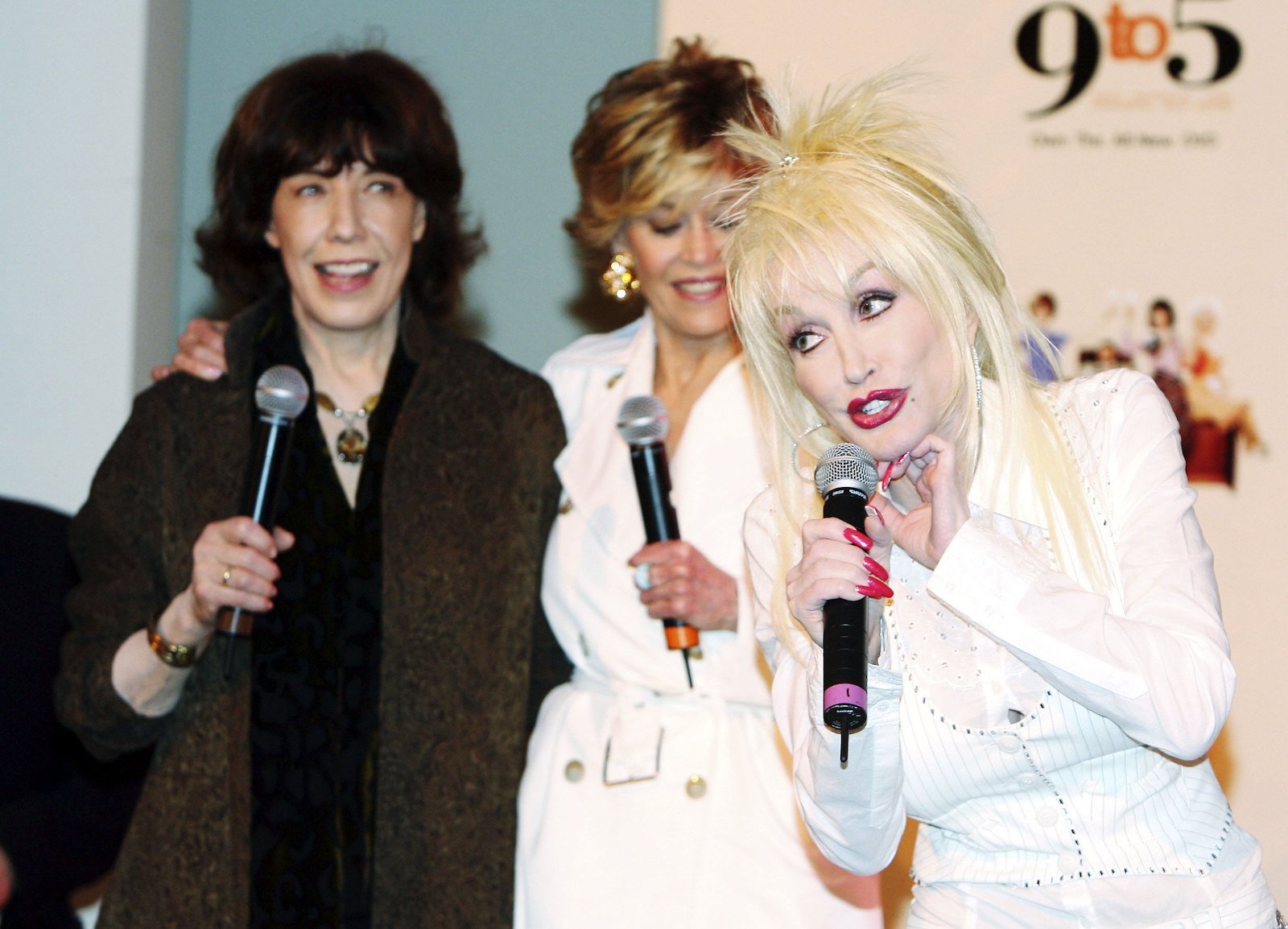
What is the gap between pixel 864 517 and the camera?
1.62 metres

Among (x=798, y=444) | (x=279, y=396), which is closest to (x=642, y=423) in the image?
(x=798, y=444)

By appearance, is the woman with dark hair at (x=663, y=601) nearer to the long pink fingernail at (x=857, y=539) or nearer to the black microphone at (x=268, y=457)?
the black microphone at (x=268, y=457)

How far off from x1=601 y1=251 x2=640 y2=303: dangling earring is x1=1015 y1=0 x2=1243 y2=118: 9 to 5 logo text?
119cm

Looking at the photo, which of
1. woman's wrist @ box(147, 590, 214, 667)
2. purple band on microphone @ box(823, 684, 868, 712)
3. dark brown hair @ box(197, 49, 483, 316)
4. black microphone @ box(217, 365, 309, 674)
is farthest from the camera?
dark brown hair @ box(197, 49, 483, 316)

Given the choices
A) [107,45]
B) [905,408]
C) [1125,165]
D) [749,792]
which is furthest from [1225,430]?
[107,45]

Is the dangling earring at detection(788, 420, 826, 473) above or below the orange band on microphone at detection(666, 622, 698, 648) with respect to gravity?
above

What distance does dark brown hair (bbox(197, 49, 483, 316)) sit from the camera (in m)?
2.57

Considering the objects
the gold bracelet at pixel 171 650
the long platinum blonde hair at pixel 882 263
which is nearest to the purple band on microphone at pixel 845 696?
the long platinum blonde hair at pixel 882 263

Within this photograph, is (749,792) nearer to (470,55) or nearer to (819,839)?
(819,839)

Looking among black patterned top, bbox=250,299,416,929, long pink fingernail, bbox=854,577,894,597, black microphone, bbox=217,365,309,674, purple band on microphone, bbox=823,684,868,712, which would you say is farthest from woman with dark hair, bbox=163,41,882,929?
purple band on microphone, bbox=823,684,868,712

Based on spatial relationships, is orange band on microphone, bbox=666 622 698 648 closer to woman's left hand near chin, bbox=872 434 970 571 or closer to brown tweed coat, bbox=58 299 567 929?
brown tweed coat, bbox=58 299 567 929

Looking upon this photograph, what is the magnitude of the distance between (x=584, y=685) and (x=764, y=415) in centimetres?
78

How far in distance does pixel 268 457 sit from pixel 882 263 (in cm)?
100

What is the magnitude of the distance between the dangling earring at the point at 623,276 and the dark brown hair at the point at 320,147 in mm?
325
